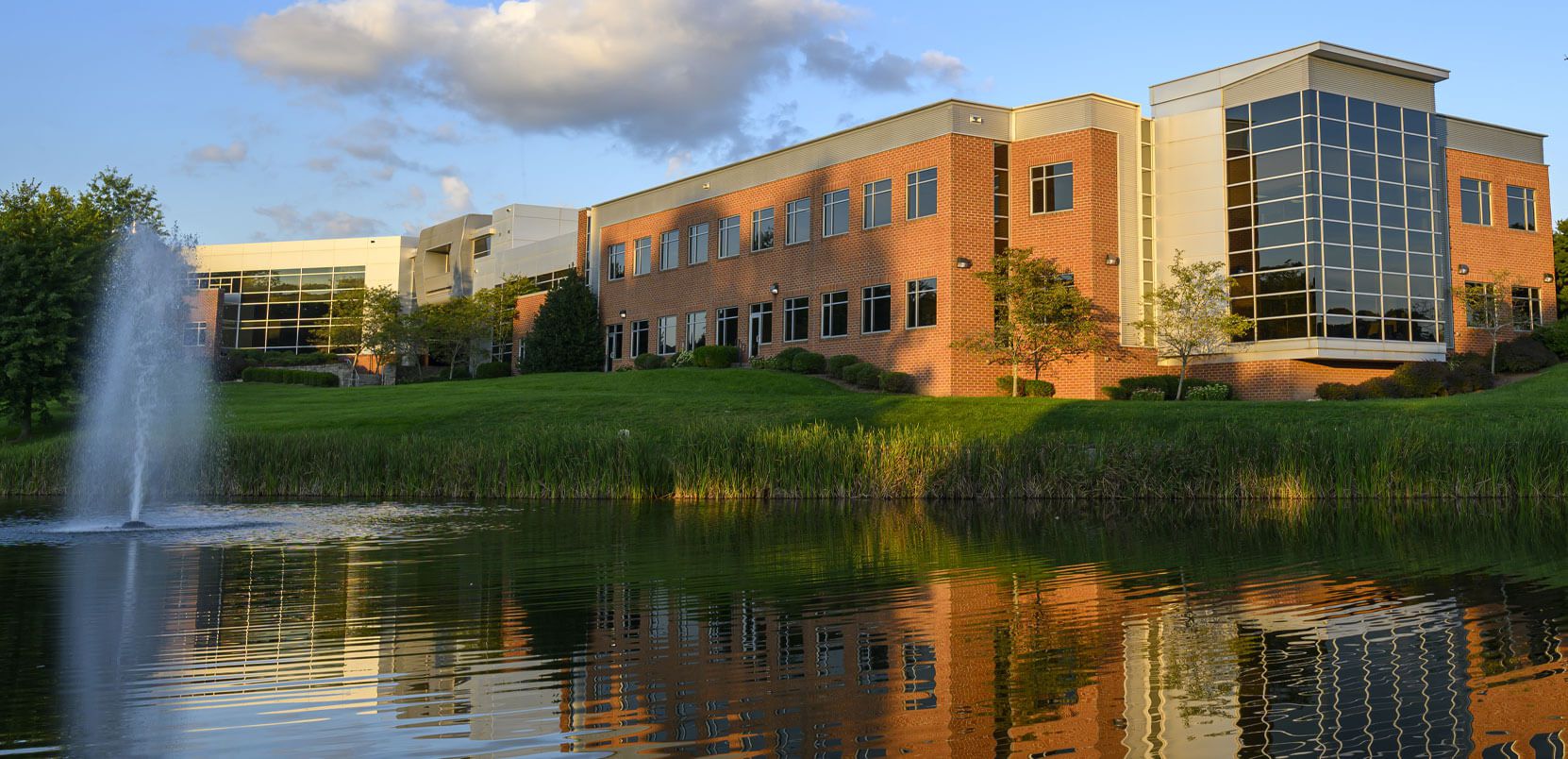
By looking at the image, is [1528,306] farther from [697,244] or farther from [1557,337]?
[697,244]

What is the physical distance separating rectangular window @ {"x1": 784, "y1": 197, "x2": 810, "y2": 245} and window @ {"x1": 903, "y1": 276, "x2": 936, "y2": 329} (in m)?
6.54

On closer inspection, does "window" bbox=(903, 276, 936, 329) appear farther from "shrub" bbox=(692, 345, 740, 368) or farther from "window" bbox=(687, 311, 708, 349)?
"window" bbox=(687, 311, 708, 349)

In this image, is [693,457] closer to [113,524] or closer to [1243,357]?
[113,524]

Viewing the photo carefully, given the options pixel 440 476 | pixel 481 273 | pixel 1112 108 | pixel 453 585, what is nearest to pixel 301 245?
pixel 481 273

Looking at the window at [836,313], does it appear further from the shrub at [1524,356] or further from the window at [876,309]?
the shrub at [1524,356]

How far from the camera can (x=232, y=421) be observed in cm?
3047

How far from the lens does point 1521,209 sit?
45000 millimetres

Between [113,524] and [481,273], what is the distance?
5703 centimetres

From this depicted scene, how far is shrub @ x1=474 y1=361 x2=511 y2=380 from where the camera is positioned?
5828 centimetres

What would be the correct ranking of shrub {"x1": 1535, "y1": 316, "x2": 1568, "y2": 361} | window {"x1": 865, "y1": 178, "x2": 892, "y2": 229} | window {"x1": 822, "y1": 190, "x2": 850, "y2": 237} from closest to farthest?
shrub {"x1": 1535, "y1": 316, "x2": 1568, "y2": 361} → window {"x1": 865, "y1": 178, "x2": 892, "y2": 229} → window {"x1": 822, "y1": 190, "x2": 850, "y2": 237}

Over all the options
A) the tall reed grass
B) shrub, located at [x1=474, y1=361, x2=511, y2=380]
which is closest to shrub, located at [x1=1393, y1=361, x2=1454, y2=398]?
the tall reed grass

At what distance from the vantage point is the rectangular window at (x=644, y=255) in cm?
5441

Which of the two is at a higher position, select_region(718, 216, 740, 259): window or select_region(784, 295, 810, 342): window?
select_region(718, 216, 740, 259): window

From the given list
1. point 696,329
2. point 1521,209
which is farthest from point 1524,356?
point 696,329
